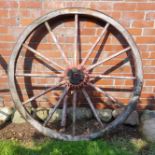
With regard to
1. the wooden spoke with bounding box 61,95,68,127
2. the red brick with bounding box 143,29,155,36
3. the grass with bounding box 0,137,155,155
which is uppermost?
the red brick with bounding box 143,29,155,36

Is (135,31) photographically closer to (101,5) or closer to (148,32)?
(148,32)

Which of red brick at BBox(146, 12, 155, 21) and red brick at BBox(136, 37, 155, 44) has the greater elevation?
red brick at BBox(146, 12, 155, 21)

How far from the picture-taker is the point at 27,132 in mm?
4062

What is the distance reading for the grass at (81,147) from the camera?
3513mm

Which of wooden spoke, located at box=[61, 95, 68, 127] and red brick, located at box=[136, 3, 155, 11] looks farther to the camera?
wooden spoke, located at box=[61, 95, 68, 127]

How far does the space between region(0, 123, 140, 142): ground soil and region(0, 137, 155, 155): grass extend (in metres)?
0.10

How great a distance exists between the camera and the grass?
11.5ft

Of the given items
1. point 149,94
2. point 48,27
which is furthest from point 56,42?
point 149,94

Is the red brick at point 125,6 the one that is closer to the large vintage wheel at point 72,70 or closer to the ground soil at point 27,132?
the large vintage wheel at point 72,70

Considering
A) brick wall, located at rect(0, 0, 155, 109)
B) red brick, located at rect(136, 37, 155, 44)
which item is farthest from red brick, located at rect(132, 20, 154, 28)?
red brick, located at rect(136, 37, 155, 44)

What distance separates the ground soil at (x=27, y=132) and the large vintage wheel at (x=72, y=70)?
13 cm

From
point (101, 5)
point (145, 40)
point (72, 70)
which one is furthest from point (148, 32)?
point (72, 70)

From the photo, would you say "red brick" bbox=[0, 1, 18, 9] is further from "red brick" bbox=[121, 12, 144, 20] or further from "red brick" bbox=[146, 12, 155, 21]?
"red brick" bbox=[146, 12, 155, 21]

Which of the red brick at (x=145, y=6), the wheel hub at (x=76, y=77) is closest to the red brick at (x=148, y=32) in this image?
the red brick at (x=145, y=6)
